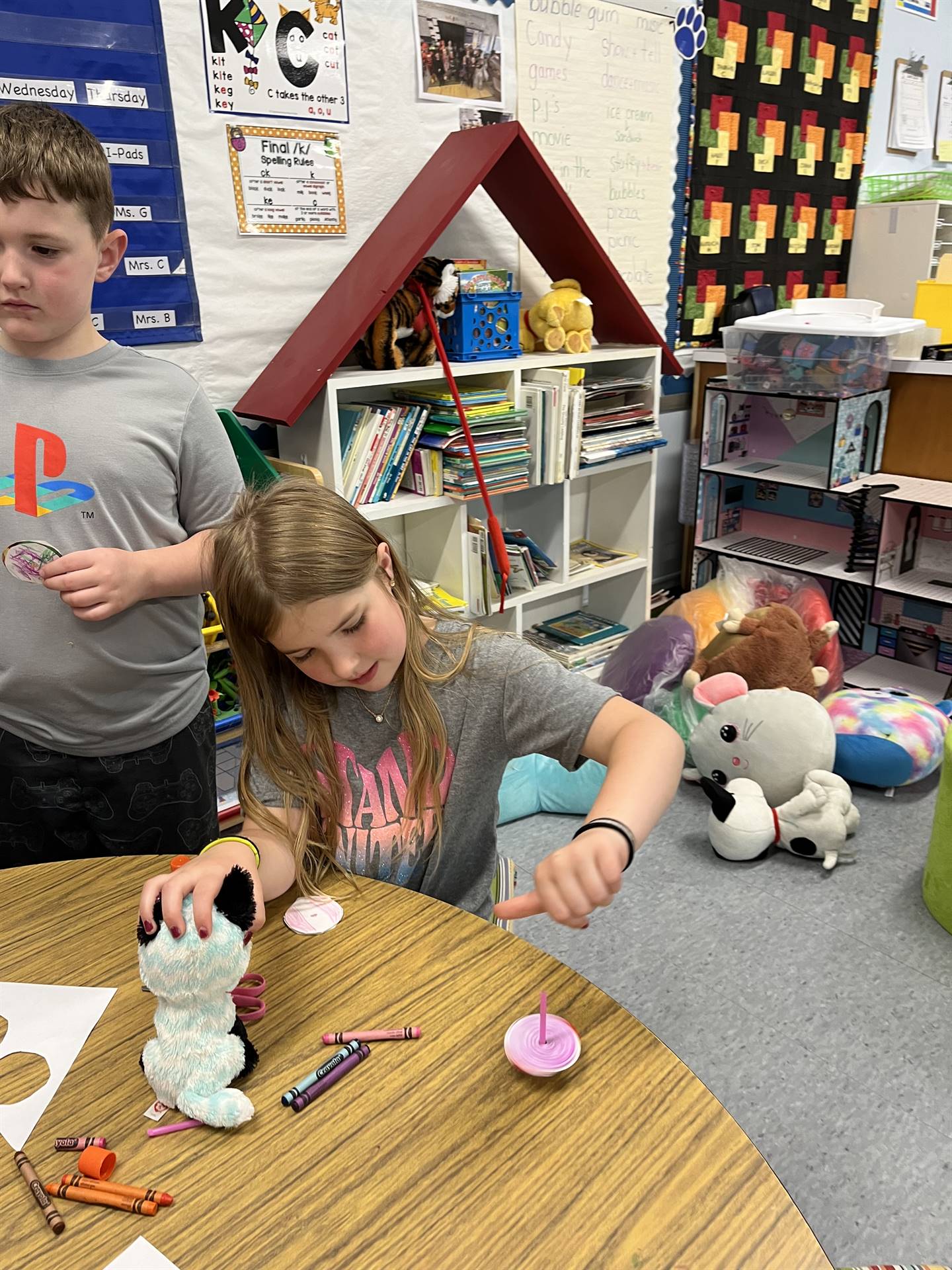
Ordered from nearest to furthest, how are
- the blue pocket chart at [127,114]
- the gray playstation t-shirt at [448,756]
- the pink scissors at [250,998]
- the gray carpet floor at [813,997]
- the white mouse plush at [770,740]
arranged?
1. the pink scissors at [250,998]
2. the gray playstation t-shirt at [448,756]
3. the gray carpet floor at [813,997]
4. the blue pocket chart at [127,114]
5. the white mouse plush at [770,740]

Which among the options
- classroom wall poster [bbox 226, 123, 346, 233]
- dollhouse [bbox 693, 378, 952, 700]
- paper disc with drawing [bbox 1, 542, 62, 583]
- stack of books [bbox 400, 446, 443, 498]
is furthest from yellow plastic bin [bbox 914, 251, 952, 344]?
paper disc with drawing [bbox 1, 542, 62, 583]

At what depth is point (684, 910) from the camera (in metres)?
1.95

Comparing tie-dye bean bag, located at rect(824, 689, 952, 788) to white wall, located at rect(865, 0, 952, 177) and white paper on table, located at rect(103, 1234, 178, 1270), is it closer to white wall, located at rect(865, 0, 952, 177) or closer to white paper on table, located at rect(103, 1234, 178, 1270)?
white paper on table, located at rect(103, 1234, 178, 1270)

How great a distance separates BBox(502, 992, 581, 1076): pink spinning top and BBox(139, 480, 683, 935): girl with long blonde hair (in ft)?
0.62

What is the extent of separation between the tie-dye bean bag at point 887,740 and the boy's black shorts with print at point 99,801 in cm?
171

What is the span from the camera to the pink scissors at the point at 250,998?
0.80 metres

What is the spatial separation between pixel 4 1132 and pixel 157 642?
686mm

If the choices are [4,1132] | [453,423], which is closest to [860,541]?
[453,423]

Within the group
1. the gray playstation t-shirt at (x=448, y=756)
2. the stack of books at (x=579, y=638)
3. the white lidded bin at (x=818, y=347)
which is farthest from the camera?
the stack of books at (x=579, y=638)

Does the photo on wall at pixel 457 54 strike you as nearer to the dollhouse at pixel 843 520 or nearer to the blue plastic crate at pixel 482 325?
the blue plastic crate at pixel 482 325

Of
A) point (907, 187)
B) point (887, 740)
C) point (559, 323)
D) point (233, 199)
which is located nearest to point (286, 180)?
point (233, 199)

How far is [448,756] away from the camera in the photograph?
107cm

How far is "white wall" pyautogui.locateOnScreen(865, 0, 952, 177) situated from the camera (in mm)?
3818

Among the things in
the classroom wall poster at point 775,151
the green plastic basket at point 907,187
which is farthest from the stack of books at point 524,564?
the green plastic basket at point 907,187
